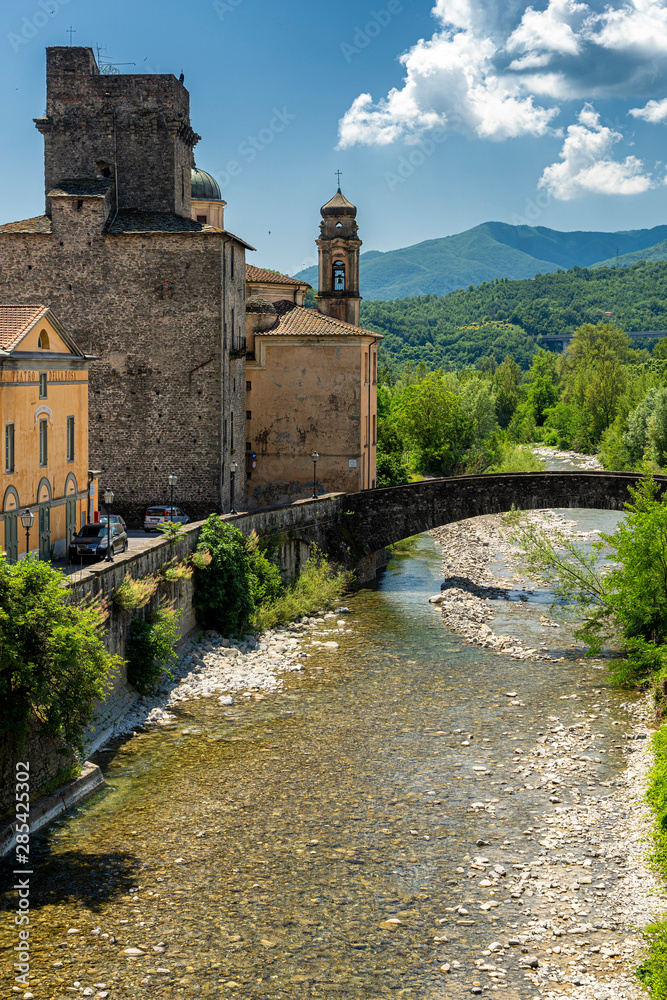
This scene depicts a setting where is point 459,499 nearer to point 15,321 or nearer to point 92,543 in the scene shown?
point 92,543

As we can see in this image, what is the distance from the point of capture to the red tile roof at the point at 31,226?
38.6 meters

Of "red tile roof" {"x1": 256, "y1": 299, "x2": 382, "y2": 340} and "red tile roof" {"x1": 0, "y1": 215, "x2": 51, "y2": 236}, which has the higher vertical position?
"red tile roof" {"x1": 0, "y1": 215, "x2": 51, "y2": 236}

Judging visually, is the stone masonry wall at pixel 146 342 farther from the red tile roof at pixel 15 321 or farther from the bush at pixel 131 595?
the bush at pixel 131 595

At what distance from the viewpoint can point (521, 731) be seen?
23.8 metres

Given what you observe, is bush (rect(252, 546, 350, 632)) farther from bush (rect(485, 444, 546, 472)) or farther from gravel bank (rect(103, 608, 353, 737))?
bush (rect(485, 444, 546, 472))

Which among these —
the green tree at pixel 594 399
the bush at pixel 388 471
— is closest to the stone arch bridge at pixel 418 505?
the bush at pixel 388 471

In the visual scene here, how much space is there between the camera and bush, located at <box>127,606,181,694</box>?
24859mm

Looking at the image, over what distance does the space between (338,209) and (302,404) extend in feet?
37.7

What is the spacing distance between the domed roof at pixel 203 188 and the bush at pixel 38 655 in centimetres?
3694

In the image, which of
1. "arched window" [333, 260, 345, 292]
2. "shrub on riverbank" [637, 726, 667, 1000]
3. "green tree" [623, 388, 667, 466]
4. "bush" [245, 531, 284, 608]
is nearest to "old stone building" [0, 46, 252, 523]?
"bush" [245, 531, 284, 608]

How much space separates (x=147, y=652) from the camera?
24922 millimetres

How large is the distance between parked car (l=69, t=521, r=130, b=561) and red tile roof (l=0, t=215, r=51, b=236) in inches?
589

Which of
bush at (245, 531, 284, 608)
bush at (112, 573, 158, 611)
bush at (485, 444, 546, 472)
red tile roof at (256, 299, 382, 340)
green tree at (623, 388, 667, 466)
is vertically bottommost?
bush at (245, 531, 284, 608)

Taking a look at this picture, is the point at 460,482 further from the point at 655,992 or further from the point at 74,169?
the point at 655,992
